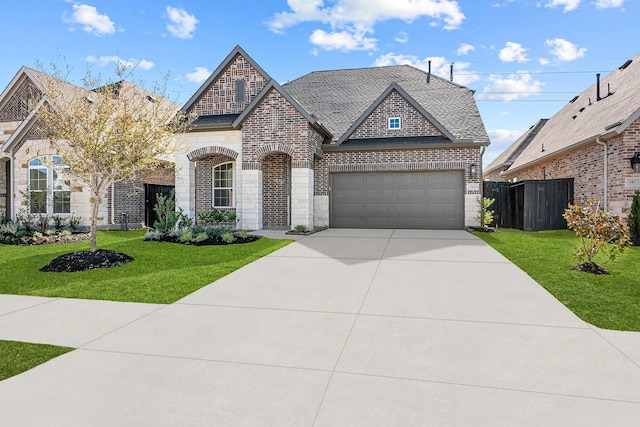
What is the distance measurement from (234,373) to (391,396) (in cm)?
131

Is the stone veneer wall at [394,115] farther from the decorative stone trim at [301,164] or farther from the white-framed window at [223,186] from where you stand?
the white-framed window at [223,186]

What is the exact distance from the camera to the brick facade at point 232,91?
1525cm

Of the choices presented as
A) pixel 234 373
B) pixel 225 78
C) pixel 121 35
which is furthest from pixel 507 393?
pixel 225 78

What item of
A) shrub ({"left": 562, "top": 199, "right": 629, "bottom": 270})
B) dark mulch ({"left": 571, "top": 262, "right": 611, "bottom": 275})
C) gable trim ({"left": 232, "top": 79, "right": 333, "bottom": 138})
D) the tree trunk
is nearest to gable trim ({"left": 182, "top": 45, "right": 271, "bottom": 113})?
gable trim ({"left": 232, "top": 79, "right": 333, "bottom": 138})

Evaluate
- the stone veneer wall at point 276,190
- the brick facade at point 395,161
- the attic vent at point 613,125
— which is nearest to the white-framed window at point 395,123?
the brick facade at point 395,161

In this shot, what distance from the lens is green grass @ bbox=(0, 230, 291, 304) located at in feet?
19.5

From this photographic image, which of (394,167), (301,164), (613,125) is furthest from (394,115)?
(613,125)

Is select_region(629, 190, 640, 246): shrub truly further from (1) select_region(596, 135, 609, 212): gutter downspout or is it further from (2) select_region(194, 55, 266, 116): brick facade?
(2) select_region(194, 55, 266, 116): brick facade

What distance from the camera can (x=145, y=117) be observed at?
9180mm

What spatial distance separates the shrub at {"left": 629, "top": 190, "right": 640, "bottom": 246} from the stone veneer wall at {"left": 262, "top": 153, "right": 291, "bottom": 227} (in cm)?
1173

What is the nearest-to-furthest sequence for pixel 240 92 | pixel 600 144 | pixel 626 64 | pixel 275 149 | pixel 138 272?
pixel 138 272, pixel 600 144, pixel 275 149, pixel 240 92, pixel 626 64

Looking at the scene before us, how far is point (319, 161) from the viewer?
52.4ft

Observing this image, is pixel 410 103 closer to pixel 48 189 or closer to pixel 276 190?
pixel 276 190

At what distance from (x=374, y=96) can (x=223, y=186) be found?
351 inches
